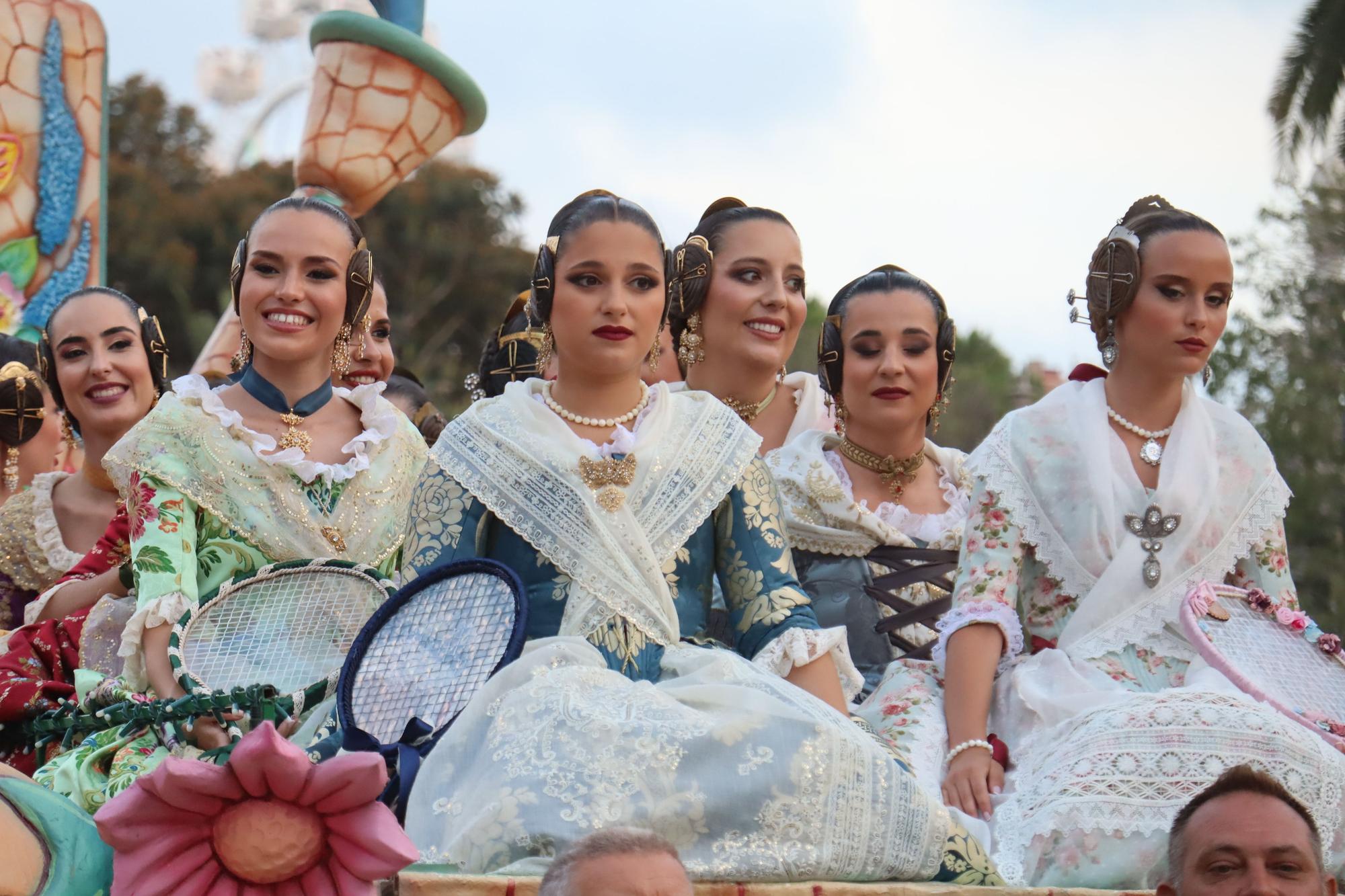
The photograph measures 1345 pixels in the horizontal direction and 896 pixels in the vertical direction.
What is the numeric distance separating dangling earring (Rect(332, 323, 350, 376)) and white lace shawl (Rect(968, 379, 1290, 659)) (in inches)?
75.8

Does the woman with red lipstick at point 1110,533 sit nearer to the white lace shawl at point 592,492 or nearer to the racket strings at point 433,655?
the white lace shawl at point 592,492

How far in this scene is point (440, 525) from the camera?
15.7 feet

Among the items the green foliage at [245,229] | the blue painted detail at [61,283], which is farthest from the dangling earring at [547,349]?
Answer: the green foliage at [245,229]

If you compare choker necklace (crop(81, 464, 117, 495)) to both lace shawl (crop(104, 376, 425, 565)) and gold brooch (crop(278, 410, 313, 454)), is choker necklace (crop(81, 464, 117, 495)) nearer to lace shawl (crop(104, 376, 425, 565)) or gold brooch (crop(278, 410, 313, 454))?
lace shawl (crop(104, 376, 425, 565))

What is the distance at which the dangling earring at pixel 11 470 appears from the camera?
7.25 meters

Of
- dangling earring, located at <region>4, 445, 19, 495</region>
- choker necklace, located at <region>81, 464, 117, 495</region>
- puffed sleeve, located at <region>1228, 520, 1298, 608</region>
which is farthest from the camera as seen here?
dangling earring, located at <region>4, 445, 19, 495</region>

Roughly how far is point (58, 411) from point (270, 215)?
254 centimetres

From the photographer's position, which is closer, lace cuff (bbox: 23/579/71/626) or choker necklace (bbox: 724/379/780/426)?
lace cuff (bbox: 23/579/71/626)

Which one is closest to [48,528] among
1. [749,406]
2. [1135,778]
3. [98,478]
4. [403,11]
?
[98,478]

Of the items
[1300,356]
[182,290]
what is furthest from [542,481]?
[182,290]

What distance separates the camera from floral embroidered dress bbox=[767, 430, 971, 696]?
575 centimetres

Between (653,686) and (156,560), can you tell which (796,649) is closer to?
(653,686)

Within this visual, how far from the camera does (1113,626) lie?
5.01m

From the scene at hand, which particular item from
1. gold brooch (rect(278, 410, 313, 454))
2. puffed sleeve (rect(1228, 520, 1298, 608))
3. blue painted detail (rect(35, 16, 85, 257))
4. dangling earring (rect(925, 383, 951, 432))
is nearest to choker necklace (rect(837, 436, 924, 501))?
dangling earring (rect(925, 383, 951, 432))
